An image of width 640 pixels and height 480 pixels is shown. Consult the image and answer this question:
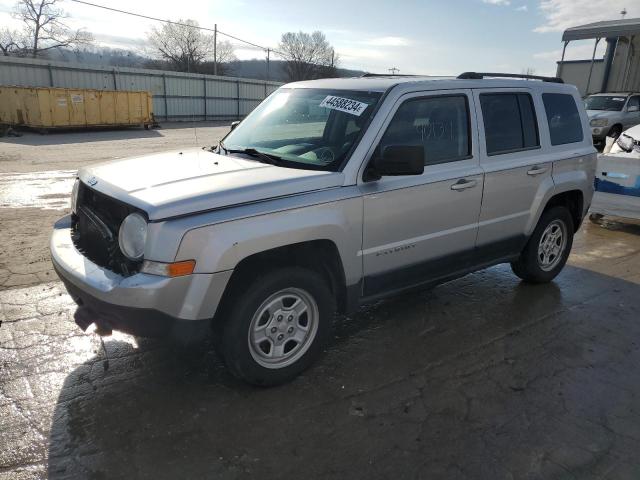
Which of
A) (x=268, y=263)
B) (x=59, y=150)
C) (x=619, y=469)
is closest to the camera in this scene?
(x=619, y=469)

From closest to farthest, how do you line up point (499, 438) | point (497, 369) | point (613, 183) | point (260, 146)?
point (499, 438) → point (497, 369) → point (260, 146) → point (613, 183)

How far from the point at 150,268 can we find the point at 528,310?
3448 mm

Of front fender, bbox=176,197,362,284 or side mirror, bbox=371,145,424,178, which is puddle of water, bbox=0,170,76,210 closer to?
front fender, bbox=176,197,362,284

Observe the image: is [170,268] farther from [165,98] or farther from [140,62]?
[140,62]

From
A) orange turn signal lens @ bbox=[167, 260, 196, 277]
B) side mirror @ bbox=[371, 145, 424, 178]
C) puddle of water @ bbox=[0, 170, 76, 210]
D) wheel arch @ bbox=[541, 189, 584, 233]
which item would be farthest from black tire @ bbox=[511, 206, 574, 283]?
puddle of water @ bbox=[0, 170, 76, 210]

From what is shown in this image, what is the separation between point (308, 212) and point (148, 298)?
3.44 ft

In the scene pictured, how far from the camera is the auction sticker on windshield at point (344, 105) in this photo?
11.9ft

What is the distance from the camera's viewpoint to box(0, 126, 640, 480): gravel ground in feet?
8.75

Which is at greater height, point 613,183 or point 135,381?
point 613,183

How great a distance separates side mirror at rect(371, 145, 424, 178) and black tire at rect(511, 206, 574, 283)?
7.37ft

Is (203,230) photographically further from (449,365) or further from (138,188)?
(449,365)

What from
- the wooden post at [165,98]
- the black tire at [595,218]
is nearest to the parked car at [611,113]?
the black tire at [595,218]

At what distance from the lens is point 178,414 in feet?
9.89

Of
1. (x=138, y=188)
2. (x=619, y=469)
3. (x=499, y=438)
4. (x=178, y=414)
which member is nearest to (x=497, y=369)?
(x=499, y=438)
